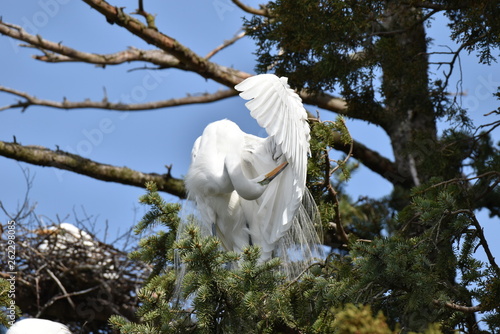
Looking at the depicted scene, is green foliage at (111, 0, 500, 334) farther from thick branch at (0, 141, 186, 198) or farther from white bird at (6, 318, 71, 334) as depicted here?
thick branch at (0, 141, 186, 198)

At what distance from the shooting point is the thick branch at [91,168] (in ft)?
21.1

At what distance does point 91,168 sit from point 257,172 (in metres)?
2.78

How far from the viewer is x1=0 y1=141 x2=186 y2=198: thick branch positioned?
642 cm

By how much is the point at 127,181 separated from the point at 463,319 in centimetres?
377

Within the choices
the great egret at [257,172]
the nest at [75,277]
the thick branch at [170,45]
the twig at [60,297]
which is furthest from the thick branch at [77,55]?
the great egret at [257,172]

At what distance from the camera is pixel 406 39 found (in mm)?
6176

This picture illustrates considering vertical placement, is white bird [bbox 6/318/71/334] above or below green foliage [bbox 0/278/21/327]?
below

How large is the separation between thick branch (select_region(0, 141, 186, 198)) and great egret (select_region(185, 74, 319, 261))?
2.34m

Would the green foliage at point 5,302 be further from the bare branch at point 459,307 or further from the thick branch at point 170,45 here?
the thick branch at point 170,45

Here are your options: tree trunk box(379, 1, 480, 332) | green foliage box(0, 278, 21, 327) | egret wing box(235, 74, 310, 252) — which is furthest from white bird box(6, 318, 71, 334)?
tree trunk box(379, 1, 480, 332)

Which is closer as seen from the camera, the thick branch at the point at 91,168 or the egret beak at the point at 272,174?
the egret beak at the point at 272,174

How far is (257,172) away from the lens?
4238 millimetres

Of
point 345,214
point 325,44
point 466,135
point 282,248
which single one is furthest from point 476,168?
point 282,248

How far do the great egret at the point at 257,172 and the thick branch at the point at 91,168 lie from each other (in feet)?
7.69
